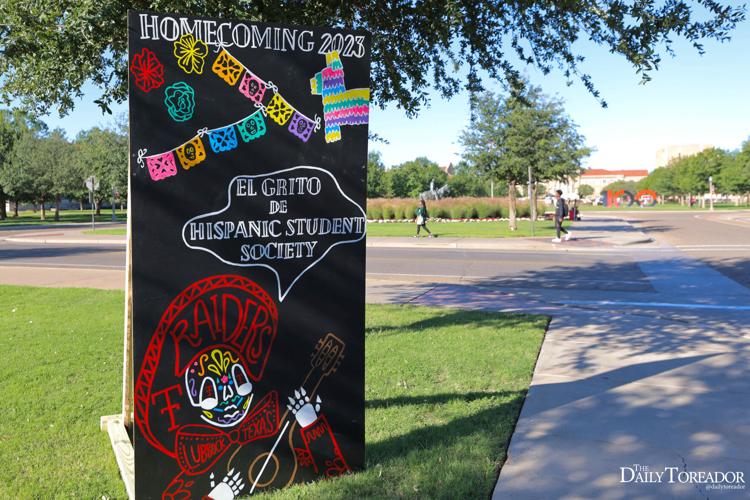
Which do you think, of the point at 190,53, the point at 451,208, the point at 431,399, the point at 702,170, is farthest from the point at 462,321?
the point at 702,170

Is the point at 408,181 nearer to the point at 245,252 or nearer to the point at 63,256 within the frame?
the point at 63,256

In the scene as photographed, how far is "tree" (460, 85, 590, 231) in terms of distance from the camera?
26.9 metres

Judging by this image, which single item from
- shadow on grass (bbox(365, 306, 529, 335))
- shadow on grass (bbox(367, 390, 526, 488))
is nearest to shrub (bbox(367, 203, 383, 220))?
shadow on grass (bbox(365, 306, 529, 335))

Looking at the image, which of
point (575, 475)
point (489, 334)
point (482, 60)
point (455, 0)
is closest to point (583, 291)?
point (489, 334)

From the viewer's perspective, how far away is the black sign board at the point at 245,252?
3.21 meters

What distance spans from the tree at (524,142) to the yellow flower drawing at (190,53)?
953 inches

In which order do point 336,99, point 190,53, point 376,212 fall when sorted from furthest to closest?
point 376,212 → point 336,99 → point 190,53

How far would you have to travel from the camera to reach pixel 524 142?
26953 millimetres

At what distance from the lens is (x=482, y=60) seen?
302 inches

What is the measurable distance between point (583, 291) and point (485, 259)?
581 cm

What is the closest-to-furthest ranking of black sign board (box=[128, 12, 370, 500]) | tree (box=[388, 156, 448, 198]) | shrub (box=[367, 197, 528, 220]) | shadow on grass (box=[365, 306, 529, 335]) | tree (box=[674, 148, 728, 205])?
black sign board (box=[128, 12, 370, 500]) < shadow on grass (box=[365, 306, 529, 335]) < shrub (box=[367, 197, 528, 220]) < tree (box=[388, 156, 448, 198]) < tree (box=[674, 148, 728, 205])

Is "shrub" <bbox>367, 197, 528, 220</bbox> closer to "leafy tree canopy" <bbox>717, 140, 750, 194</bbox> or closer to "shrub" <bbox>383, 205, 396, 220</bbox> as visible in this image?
"shrub" <bbox>383, 205, 396, 220</bbox>

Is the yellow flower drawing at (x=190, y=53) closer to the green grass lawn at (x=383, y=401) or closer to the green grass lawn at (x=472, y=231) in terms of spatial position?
the green grass lawn at (x=383, y=401)

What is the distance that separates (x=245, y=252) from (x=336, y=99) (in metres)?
1.05
